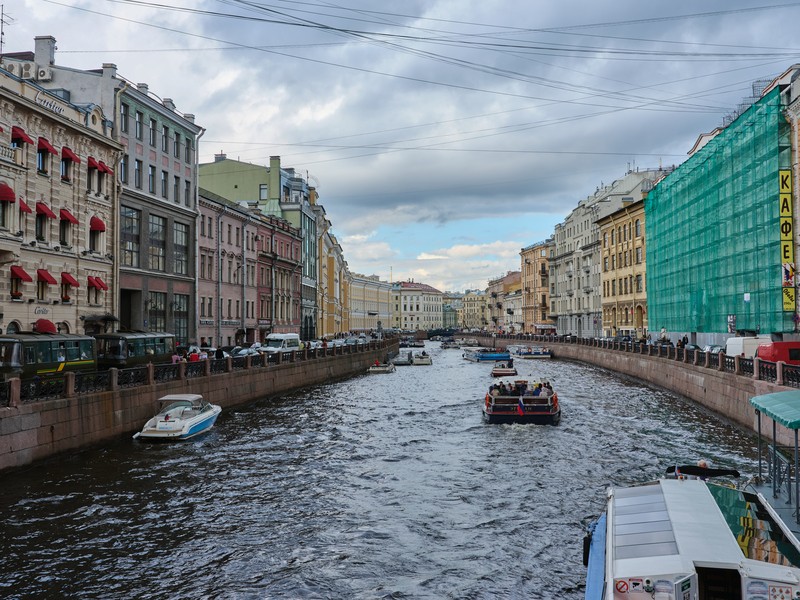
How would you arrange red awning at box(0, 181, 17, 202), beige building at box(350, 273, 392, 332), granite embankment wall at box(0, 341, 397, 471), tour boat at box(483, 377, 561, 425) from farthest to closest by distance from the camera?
1. beige building at box(350, 273, 392, 332)
2. tour boat at box(483, 377, 561, 425)
3. red awning at box(0, 181, 17, 202)
4. granite embankment wall at box(0, 341, 397, 471)

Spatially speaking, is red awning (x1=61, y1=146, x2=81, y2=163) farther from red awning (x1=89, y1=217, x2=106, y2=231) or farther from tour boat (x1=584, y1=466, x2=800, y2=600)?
tour boat (x1=584, y1=466, x2=800, y2=600)

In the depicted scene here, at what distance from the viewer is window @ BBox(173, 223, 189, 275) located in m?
46.6

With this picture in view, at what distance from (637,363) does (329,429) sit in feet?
93.7

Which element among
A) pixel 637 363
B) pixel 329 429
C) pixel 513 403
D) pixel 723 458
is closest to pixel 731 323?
pixel 637 363

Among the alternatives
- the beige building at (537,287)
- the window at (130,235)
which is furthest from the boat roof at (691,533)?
the beige building at (537,287)

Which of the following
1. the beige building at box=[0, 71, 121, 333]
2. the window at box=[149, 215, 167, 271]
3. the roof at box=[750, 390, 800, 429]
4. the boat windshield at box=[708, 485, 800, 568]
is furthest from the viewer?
the window at box=[149, 215, 167, 271]

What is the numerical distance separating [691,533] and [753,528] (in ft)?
4.42

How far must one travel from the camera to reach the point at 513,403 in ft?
93.7

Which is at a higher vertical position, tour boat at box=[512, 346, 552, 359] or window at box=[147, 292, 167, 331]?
window at box=[147, 292, 167, 331]

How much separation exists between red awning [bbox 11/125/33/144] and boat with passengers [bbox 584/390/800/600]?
26919 mm

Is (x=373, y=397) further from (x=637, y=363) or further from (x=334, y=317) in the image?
(x=334, y=317)

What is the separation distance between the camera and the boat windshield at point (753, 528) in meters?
8.08

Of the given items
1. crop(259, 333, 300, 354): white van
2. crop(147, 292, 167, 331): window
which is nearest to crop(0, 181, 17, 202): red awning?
crop(147, 292, 167, 331): window

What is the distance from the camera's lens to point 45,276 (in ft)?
101
